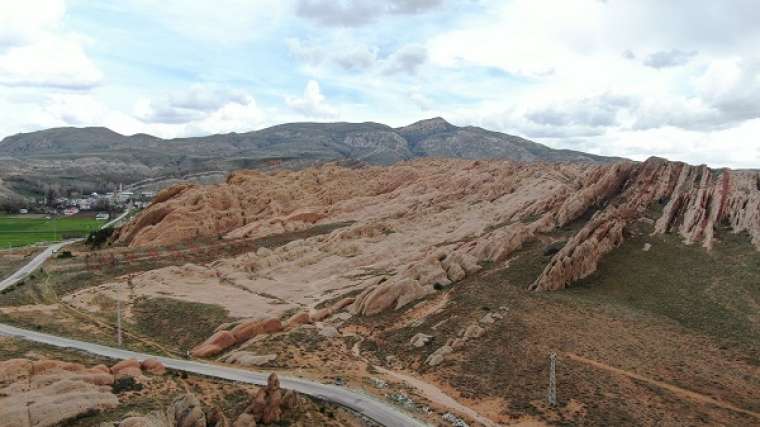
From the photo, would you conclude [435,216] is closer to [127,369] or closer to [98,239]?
[98,239]

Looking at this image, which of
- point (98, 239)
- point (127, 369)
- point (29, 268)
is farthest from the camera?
point (98, 239)

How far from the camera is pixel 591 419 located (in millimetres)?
32562

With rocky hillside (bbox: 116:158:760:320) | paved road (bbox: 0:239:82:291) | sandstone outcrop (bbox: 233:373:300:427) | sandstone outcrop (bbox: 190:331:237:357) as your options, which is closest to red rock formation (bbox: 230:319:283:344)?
sandstone outcrop (bbox: 190:331:237:357)

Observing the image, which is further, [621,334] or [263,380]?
[621,334]

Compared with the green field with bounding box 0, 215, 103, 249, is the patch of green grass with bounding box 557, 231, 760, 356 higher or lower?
higher

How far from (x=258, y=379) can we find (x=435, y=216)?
5900cm

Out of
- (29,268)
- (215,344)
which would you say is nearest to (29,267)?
(29,268)

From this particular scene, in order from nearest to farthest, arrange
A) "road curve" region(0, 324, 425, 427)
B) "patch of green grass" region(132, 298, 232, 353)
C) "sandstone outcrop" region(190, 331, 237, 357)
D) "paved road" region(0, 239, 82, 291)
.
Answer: "road curve" region(0, 324, 425, 427) < "sandstone outcrop" region(190, 331, 237, 357) < "patch of green grass" region(132, 298, 232, 353) < "paved road" region(0, 239, 82, 291)

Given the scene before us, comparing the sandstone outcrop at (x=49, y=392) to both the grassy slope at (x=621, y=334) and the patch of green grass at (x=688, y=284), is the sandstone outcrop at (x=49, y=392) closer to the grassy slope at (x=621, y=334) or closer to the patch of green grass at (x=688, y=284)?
the grassy slope at (x=621, y=334)

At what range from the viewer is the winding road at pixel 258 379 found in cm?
3244

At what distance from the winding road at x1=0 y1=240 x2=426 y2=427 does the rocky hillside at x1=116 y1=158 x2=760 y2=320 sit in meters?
17.9

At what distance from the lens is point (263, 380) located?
37.0 m

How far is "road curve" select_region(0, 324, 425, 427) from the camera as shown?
32.4m

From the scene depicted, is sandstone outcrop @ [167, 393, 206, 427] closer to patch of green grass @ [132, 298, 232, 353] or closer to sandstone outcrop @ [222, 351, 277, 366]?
sandstone outcrop @ [222, 351, 277, 366]
